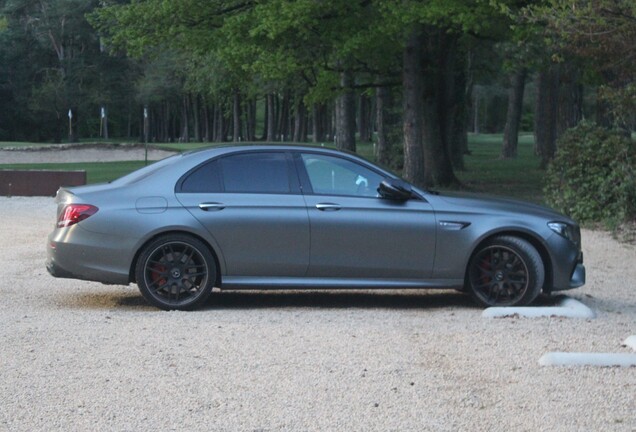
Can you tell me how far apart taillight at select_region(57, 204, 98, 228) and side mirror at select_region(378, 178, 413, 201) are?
2553 millimetres

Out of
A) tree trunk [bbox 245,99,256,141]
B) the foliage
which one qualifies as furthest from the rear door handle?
tree trunk [bbox 245,99,256,141]

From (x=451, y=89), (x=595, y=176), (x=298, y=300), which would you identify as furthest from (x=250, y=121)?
(x=298, y=300)

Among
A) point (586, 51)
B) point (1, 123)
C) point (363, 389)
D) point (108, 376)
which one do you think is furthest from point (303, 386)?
point (1, 123)

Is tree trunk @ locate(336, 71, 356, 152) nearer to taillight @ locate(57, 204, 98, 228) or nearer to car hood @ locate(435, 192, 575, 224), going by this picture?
car hood @ locate(435, 192, 575, 224)

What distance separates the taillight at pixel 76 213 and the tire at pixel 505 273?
3423 millimetres

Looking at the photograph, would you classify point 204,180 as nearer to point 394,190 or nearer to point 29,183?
point 394,190

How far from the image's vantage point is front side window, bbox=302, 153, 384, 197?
1001 centimetres

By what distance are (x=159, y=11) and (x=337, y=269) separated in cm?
1481

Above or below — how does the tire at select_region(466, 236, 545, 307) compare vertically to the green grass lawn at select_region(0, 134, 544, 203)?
above

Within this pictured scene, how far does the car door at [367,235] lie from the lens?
9.84m

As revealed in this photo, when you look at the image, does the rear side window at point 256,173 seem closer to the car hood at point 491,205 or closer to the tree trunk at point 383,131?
the car hood at point 491,205

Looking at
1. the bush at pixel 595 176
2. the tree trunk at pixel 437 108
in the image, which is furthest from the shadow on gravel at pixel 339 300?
the tree trunk at pixel 437 108

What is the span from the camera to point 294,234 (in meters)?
9.82

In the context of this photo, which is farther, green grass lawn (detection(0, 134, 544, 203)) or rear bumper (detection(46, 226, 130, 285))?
green grass lawn (detection(0, 134, 544, 203))
